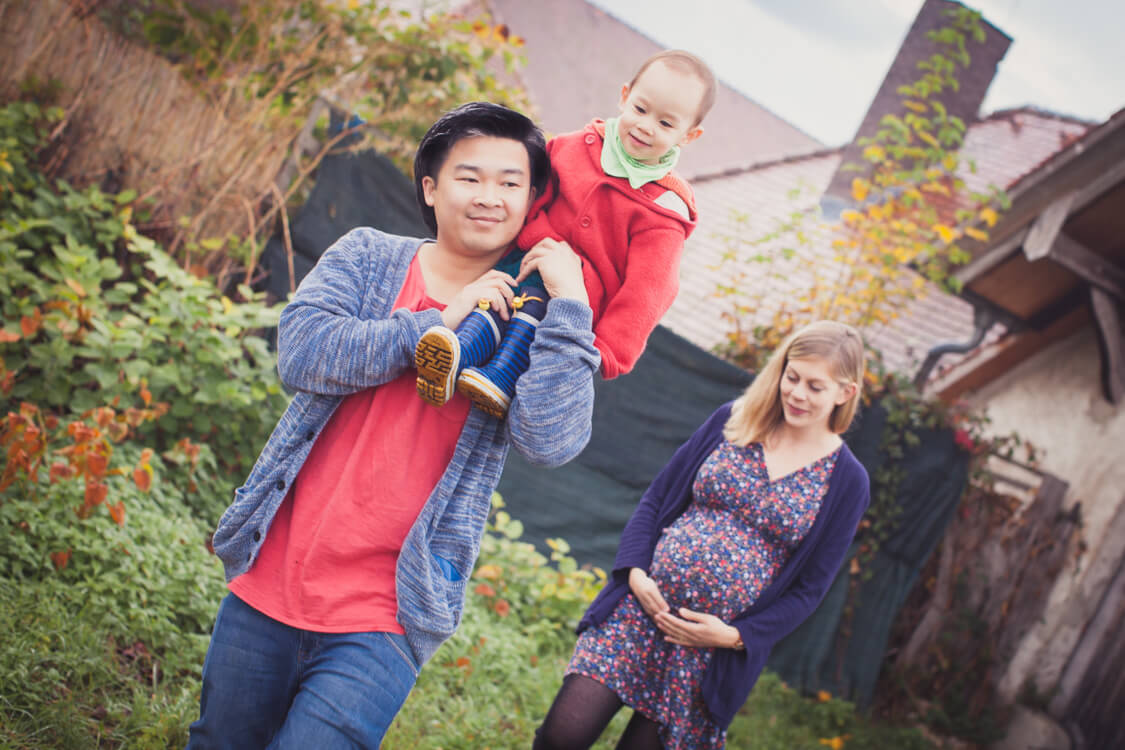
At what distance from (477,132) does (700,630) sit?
164 centimetres

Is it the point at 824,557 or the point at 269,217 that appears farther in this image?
the point at 269,217

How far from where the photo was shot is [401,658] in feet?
4.83

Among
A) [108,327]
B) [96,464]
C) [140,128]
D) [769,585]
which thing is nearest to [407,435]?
[769,585]

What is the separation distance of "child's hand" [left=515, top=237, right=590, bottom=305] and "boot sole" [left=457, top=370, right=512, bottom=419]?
239 mm

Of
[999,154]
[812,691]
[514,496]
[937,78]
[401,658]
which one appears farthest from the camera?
[999,154]

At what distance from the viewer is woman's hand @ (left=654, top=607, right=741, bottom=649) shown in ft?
7.83

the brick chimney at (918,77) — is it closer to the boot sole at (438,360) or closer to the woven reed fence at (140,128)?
the woven reed fence at (140,128)

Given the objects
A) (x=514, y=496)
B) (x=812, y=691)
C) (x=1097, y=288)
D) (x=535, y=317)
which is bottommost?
(x=812, y=691)

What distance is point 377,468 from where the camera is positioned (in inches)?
59.5

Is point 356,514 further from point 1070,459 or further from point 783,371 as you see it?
point 1070,459

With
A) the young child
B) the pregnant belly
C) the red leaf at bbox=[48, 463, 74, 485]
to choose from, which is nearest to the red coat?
the young child

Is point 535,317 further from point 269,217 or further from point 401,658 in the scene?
point 269,217

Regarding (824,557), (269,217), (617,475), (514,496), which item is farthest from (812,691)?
(269,217)

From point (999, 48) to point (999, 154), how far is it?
5.04ft
